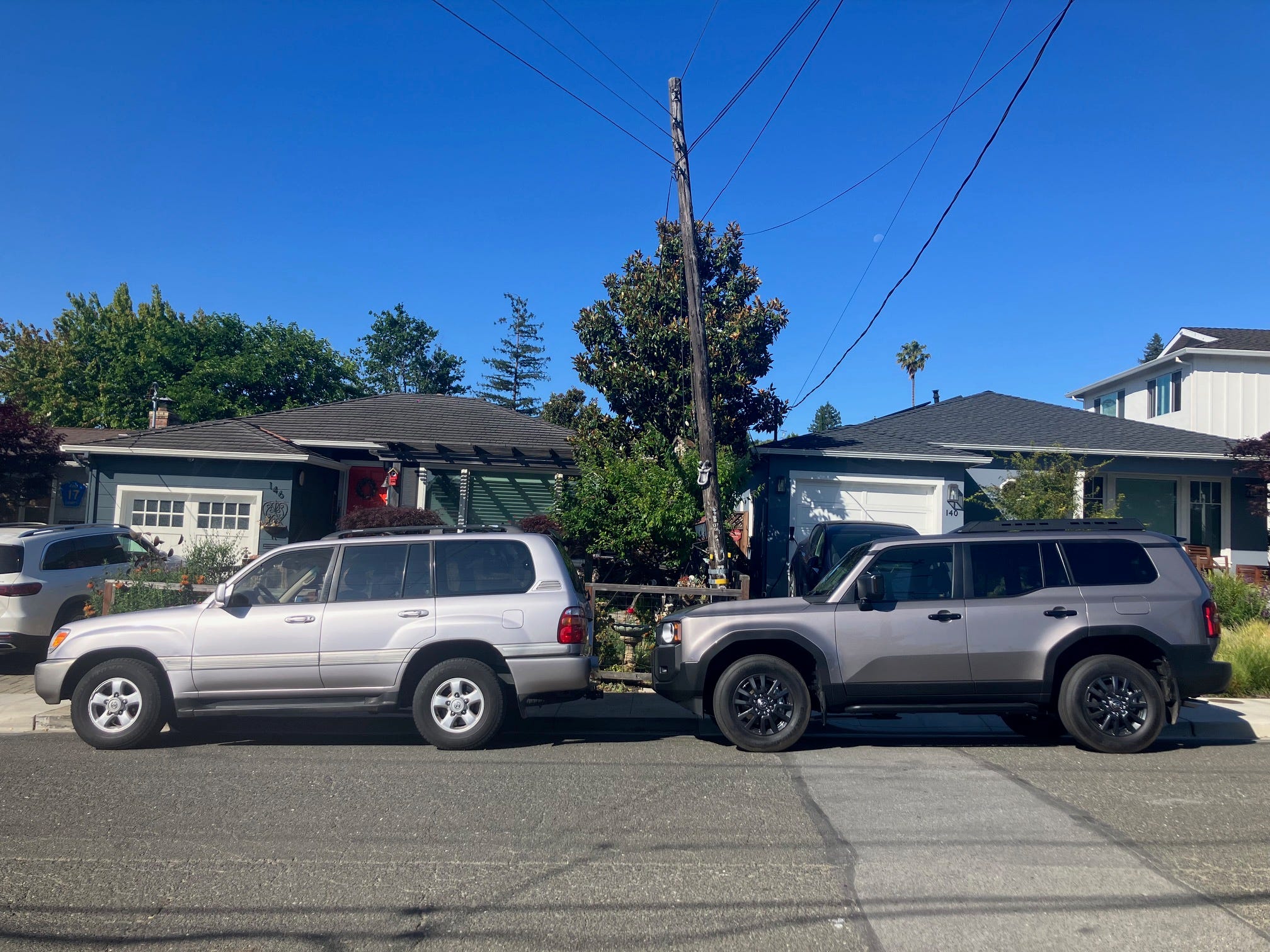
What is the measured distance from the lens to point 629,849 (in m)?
5.20

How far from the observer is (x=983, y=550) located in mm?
8094

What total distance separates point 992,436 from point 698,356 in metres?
9.86

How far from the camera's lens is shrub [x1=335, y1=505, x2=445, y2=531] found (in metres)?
15.7

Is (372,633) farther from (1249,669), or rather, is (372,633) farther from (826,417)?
(826,417)

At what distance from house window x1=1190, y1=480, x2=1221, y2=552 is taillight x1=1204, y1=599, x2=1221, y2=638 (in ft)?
45.9

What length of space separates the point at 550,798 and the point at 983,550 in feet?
14.3

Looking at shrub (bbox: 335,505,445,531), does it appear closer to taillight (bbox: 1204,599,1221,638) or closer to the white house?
taillight (bbox: 1204,599,1221,638)

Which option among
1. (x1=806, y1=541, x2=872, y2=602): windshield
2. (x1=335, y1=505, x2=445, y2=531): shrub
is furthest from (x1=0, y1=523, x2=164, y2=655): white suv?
(x1=806, y1=541, x2=872, y2=602): windshield

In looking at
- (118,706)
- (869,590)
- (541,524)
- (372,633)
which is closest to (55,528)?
(118,706)

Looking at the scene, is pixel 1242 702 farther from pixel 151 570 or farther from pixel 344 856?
pixel 151 570

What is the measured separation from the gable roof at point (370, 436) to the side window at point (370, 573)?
9.56 m

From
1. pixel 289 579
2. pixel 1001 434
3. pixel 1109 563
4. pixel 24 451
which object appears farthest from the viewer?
A: pixel 1001 434

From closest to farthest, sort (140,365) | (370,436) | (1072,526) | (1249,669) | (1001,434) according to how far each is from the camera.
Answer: (1072,526)
(1249,669)
(370,436)
(1001,434)
(140,365)

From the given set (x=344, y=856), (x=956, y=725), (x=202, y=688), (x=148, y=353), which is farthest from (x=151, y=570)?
(x=148, y=353)
